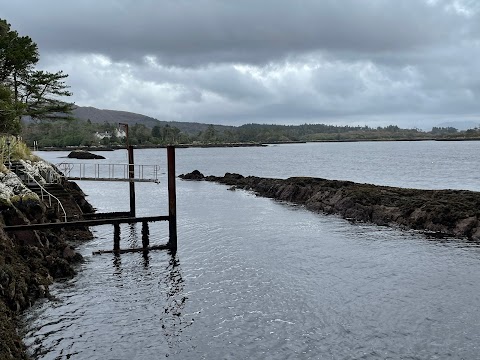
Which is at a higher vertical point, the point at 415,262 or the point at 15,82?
the point at 15,82

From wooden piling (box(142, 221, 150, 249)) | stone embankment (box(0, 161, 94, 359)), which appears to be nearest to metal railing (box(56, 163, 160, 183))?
wooden piling (box(142, 221, 150, 249))

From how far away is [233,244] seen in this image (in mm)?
29531

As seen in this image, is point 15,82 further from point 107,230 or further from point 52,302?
point 52,302

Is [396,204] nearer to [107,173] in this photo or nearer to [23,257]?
[23,257]

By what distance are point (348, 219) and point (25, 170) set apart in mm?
24067

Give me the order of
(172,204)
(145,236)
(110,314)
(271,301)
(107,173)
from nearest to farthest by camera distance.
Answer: (110,314) → (271,301) → (172,204) → (145,236) → (107,173)

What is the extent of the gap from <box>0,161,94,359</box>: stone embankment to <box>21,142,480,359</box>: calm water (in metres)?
0.77

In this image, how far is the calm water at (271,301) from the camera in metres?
14.9

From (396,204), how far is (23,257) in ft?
90.2

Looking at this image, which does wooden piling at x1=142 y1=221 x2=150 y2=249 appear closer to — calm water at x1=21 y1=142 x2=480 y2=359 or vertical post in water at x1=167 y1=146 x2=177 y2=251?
calm water at x1=21 y1=142 x2=480 y2=359

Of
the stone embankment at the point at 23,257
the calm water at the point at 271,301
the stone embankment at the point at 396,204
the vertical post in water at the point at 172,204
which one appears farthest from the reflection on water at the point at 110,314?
the stone embankment at the point at 396,204

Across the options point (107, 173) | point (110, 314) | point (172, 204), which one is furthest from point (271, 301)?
point (107, 173)

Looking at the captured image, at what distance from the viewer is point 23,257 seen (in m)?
20.2

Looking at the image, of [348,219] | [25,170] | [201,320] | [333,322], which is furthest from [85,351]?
[348,219]
